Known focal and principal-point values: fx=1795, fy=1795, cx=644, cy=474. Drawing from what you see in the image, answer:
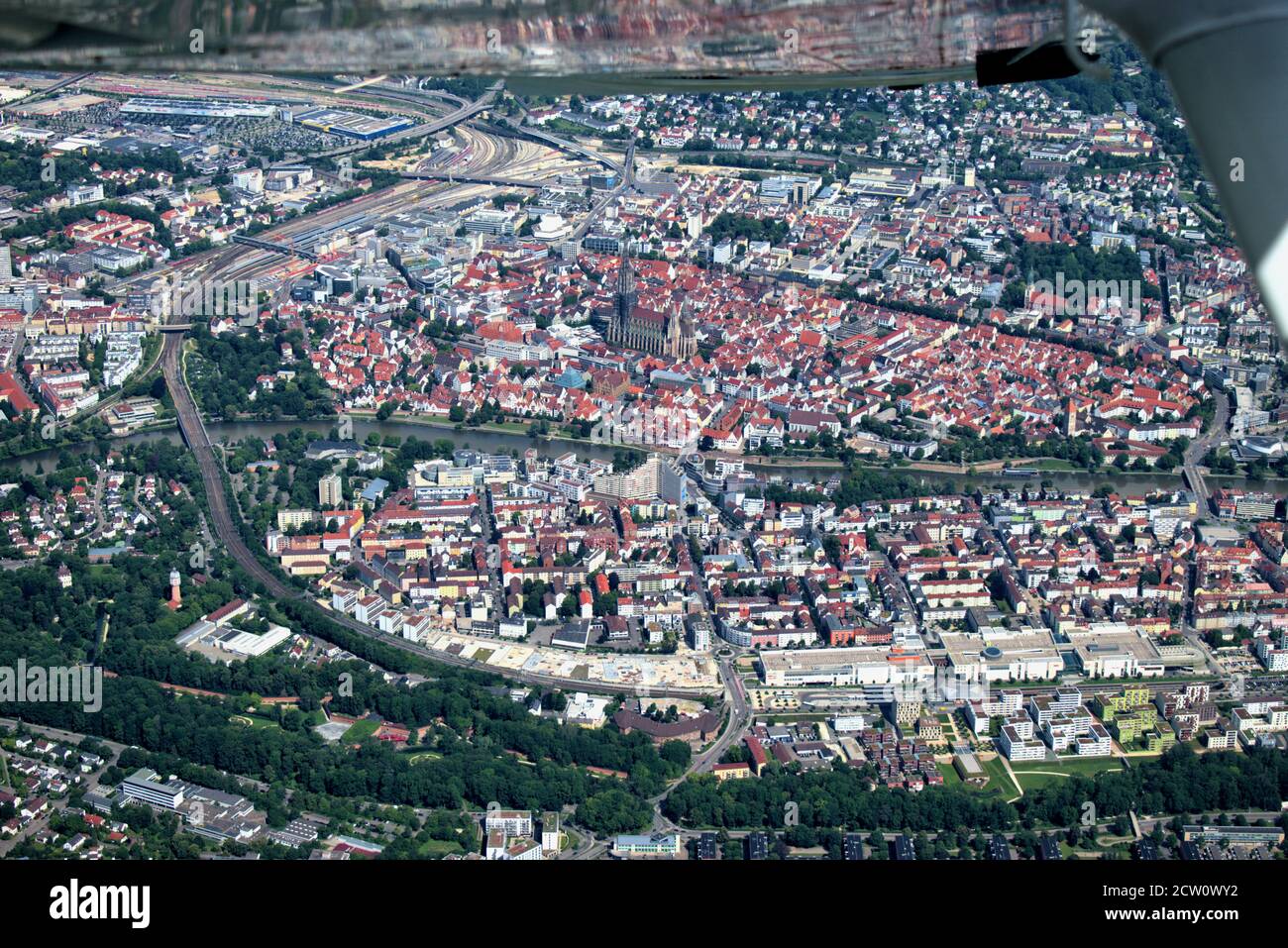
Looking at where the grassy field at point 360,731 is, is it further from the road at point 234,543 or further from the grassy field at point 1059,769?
the grassy field at point 1059,769

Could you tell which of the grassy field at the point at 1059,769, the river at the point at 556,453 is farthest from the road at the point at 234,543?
→ the grassy field at the point at 1059,769

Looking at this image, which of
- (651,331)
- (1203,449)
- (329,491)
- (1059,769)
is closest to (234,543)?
(329,491)

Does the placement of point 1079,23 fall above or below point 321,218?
above

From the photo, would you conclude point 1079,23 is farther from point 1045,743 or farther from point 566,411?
point 566,411

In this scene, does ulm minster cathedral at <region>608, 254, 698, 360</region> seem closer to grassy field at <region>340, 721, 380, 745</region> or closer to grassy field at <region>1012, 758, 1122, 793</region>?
grassy field at <region>340, 721, 380, 745</region>

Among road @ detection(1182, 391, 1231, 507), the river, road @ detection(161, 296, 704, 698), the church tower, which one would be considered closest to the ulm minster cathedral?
the church tower

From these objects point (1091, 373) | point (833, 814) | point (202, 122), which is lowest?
point (833, 814)

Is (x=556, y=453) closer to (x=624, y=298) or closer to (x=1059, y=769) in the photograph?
(x=624, y=298)

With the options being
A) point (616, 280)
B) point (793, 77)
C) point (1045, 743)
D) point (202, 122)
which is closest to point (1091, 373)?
point (616, 280)
